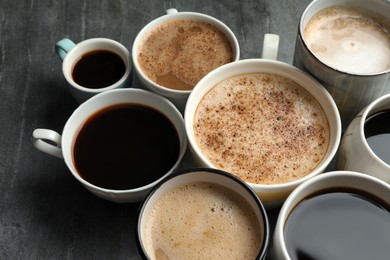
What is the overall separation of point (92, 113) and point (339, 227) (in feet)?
2.40

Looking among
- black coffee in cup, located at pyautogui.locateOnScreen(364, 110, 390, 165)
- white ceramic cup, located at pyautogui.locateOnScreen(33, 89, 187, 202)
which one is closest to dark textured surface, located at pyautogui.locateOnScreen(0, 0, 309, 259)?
white ceramic cup, located at pyautogui.locateOnScreen(33, 89, 187, 202)

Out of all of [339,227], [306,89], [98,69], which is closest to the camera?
[339,227]

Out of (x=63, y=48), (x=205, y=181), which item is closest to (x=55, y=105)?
(x=63, y=48)

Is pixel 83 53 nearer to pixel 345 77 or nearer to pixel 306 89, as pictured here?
pixel 306 89

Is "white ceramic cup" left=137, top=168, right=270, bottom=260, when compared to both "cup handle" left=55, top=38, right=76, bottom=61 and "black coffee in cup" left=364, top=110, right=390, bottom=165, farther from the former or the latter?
"cup handle" left=55, top=38, right=76, bottom=61

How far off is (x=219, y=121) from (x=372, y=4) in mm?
530

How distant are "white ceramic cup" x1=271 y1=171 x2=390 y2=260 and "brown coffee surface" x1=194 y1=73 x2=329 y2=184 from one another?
0.12m

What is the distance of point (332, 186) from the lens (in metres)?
1.12

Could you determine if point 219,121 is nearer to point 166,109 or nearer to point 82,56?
point 166,109

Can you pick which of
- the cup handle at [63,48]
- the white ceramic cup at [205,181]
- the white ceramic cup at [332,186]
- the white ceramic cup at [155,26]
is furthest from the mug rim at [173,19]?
the white ceramic cup at [332,186]

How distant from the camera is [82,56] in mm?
1596

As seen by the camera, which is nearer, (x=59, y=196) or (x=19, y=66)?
(x=59, y=196)

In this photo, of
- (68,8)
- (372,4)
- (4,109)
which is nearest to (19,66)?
(4,109)

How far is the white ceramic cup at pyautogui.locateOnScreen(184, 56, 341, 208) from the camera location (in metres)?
1.18
